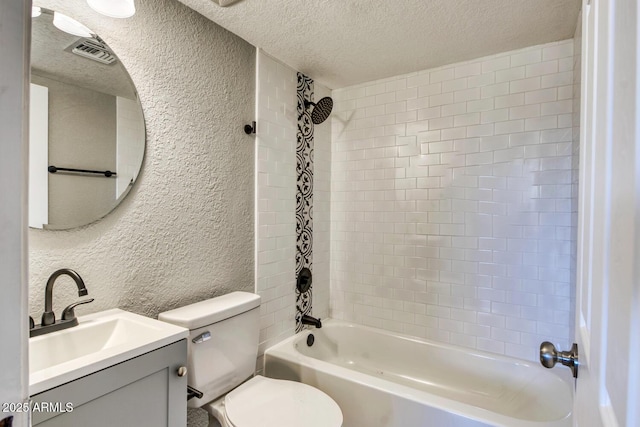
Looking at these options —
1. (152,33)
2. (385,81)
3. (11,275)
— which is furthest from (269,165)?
(11,275)

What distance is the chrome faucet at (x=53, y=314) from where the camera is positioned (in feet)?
3.52

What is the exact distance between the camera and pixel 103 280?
1300mm

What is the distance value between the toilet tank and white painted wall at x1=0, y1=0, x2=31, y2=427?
1013mm

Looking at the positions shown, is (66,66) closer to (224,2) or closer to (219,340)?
(224,2)

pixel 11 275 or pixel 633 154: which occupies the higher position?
pixel 633 154

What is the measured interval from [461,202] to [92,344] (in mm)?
2094

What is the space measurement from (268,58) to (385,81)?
2.94 feet

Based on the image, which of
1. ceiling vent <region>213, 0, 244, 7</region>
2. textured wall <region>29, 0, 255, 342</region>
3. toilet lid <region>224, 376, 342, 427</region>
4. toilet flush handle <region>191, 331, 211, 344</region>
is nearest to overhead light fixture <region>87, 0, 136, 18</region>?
textured wall <region>29, 0, 255, 342</region>

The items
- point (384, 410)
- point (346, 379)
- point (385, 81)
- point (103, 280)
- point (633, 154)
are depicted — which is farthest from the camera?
point (385, 81)

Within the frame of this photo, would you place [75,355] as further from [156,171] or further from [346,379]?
[346,379]

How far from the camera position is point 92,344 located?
1176 millimetres

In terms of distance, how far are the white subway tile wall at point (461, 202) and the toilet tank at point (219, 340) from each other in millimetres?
1141

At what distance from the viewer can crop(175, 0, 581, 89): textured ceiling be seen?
5.15ft

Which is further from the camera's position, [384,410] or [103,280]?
[384,410]
